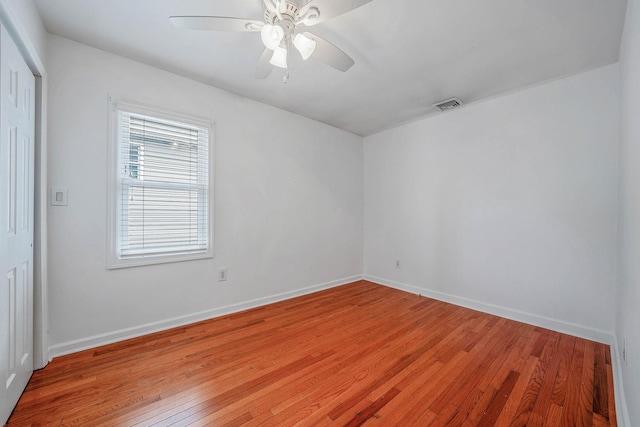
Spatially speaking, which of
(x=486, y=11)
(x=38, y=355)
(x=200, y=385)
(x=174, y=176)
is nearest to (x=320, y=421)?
(x=200, y=385)

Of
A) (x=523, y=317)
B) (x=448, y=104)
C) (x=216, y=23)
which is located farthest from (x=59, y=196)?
(x=523, y=317)

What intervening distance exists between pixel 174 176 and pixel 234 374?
1862 millimetres

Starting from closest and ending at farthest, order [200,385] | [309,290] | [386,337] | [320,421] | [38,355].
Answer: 1. [320,421]
2. [200,385]
3. [38,355]
4. [386,337]
5. [309,290]

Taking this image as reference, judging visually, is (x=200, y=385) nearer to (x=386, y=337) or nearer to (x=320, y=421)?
(x=320, y=421)

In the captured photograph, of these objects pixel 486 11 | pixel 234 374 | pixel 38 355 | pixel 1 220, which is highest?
pixel 486 11

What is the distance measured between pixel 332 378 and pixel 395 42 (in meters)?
2.53

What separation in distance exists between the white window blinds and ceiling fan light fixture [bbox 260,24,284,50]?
1.45 meters

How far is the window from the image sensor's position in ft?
7.11

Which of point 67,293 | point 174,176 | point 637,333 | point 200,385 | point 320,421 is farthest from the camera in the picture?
point 174,176

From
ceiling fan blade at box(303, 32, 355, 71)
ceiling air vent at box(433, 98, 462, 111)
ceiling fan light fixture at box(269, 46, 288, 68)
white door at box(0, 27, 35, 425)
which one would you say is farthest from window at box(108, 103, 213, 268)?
ceiling air vent at box(433, 98, 462, 111)

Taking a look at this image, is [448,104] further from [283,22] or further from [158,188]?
[158,188]

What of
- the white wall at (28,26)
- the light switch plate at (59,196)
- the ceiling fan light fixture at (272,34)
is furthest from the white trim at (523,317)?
the white wall at (28,26)

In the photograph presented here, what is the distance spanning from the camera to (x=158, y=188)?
7.77 ft

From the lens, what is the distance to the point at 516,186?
8.68 ft
